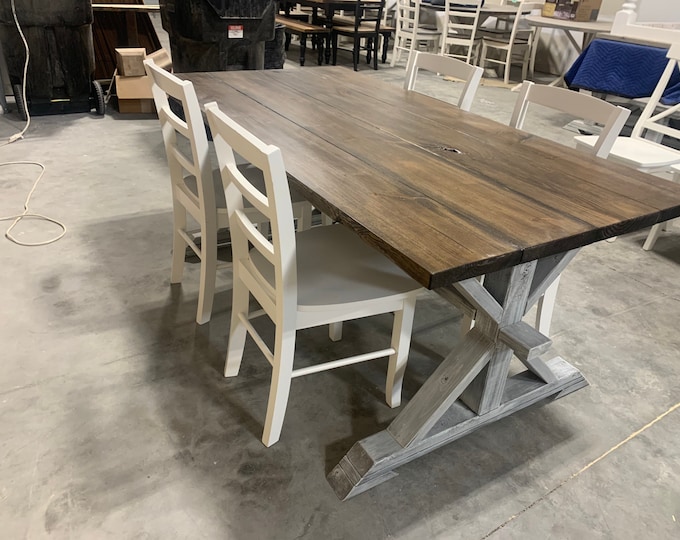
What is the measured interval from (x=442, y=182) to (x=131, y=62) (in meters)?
3.66

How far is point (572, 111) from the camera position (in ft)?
6.36

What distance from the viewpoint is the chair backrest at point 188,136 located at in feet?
5.59

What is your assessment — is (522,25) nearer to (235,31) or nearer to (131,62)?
(235,31)

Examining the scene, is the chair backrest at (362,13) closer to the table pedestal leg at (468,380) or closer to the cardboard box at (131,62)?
the cardboard box at (131,62)

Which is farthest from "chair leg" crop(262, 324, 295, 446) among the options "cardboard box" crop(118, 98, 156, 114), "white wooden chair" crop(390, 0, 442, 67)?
"white wooden chair" crop(390, 0, 442, 67)

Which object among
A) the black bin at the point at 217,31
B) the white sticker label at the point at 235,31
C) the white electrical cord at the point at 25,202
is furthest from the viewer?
the white sticker label at the point at 235,31

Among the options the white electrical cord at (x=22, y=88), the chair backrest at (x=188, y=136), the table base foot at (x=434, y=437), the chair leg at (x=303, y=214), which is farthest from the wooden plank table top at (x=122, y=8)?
the table base foot at (x=434, y=437)

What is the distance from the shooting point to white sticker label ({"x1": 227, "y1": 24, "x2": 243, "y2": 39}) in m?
3.52

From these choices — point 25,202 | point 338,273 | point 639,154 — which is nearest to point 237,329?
point 338,273

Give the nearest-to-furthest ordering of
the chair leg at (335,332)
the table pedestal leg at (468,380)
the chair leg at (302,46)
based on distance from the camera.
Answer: the table pedestal leg at (468,380) < the chair leg at (335,332) < the chair leg at (302,46)

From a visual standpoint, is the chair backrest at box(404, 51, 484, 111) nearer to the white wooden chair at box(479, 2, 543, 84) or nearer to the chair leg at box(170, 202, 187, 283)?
the chair leg at box(170, 202, 187, 283)

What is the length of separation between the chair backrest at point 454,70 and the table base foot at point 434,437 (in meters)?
1.15

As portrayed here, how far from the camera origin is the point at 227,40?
3.55 m

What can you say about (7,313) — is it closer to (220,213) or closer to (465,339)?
(220,213)
